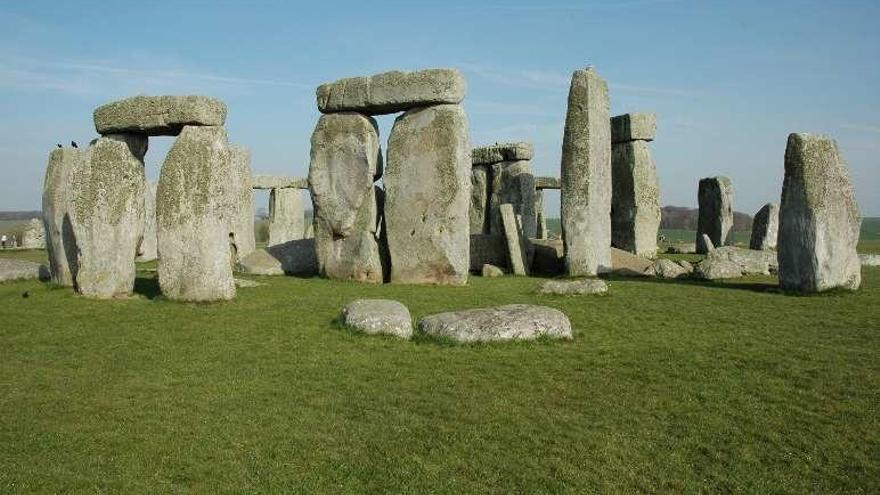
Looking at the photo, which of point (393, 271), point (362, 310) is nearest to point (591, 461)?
point (362, 310)

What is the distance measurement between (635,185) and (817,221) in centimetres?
872

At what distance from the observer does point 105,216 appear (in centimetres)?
1137

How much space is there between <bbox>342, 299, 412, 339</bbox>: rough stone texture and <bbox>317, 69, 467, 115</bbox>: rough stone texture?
6.07 meters

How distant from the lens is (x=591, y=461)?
15.5ft

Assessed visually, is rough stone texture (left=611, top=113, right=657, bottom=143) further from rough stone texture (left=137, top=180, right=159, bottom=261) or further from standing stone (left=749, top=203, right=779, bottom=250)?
rough stone texture (left=137, top=180, right=159, bottom=261)

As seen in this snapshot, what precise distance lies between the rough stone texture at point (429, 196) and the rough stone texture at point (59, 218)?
18.7ft

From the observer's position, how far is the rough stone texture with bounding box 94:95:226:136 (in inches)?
424

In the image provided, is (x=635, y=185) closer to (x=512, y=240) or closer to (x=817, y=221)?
(x=512, y=240)

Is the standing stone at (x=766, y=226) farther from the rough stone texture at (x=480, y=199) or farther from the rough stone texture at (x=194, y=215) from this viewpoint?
the rough stone texture at (x=194, y=215)

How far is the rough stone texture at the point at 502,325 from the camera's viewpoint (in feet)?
25.9

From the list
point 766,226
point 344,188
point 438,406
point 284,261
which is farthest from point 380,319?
point 766,226

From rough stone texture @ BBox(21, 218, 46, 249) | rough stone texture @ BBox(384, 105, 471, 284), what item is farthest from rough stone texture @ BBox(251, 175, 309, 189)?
rough stone texture @ BBox(384, 105, 471, 284)

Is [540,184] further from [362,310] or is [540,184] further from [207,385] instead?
[207,385]

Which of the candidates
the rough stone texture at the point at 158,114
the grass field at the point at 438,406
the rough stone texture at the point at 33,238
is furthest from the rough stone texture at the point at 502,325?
the rough stone texture at the point at 33,238
